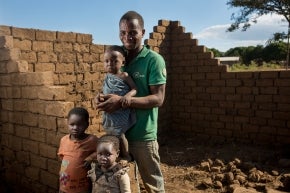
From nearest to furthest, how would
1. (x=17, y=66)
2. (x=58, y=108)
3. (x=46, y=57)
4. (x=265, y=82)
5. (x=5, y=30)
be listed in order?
(x=58, y=108) → (x=17, y=66) → (x=5, y=30) → (x=46, y=57) → (x=265, y=82)

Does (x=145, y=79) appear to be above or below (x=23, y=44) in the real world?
below

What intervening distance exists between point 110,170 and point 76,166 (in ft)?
1.75

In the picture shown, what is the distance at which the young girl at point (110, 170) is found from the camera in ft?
8.22

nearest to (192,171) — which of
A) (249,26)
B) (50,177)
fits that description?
(50,177)

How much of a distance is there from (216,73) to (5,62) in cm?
524

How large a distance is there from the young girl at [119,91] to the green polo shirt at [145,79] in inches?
2.3

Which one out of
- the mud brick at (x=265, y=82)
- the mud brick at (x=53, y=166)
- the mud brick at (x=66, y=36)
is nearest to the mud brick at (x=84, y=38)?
the mud brick at (x=66, y=36)

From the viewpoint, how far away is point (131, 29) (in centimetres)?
253

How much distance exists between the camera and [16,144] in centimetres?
487

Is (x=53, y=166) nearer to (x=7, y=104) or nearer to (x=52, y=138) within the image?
(x=52, y=138)

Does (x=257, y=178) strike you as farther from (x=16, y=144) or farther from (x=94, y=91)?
(x=16, y=144)

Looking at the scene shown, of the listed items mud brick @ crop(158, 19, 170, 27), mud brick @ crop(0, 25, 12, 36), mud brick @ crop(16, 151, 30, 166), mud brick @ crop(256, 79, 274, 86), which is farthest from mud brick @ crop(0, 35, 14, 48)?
mud brick @ crop(256, 79, 274, 86)

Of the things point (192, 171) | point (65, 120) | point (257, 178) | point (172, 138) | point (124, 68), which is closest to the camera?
point (124, 68)

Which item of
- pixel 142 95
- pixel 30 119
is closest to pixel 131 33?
pixel 142 95
